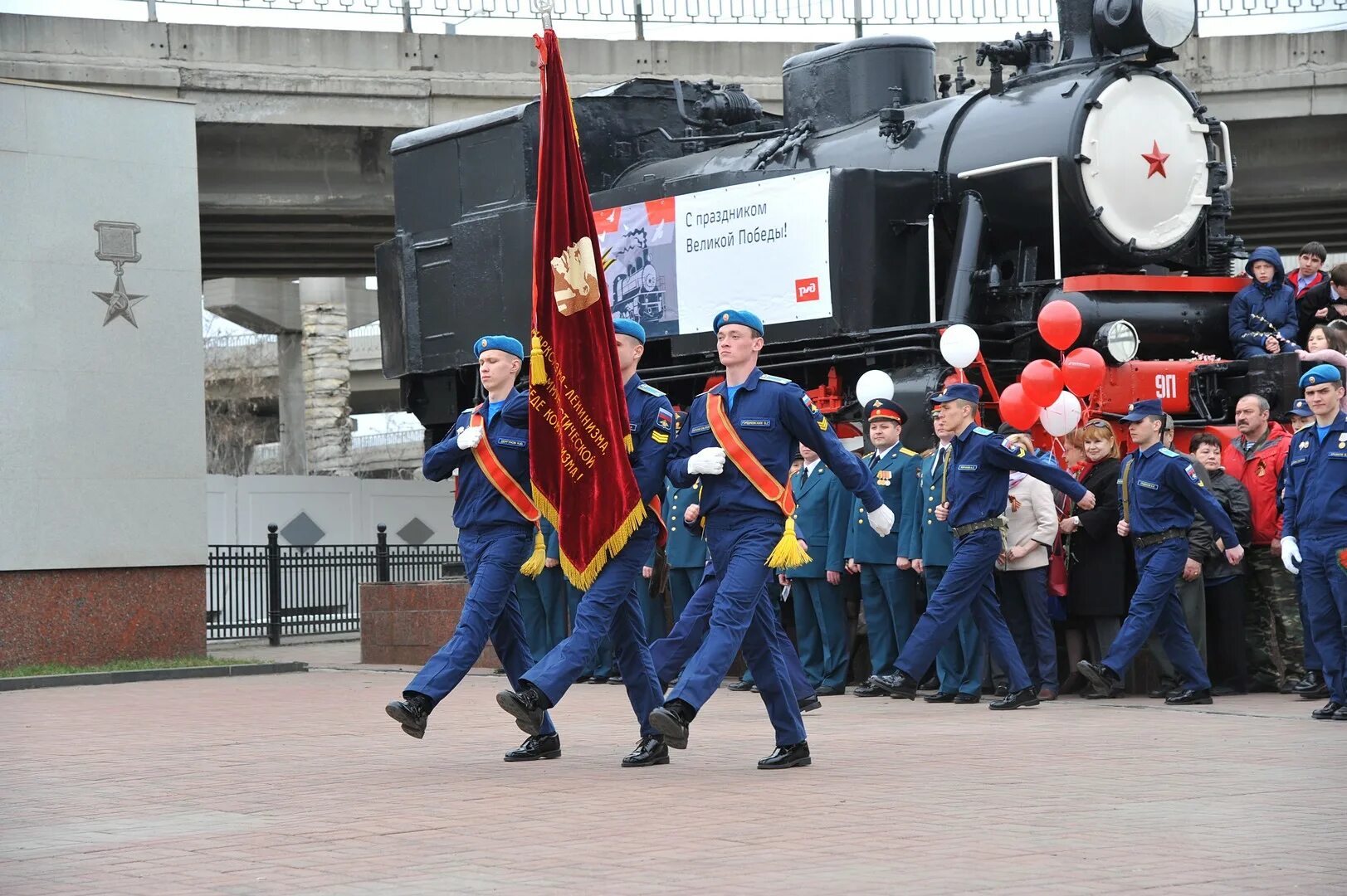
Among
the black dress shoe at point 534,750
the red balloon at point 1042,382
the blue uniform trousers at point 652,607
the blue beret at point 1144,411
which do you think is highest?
the red balloon at point 1042,382

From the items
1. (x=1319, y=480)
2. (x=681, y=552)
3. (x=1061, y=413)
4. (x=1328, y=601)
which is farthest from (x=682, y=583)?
(x=1319, y=480)

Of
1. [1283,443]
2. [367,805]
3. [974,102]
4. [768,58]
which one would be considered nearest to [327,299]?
[768,58]

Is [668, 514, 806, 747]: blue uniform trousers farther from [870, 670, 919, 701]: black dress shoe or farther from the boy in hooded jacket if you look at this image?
the boy in hooded jacket

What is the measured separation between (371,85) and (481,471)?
15062 mm

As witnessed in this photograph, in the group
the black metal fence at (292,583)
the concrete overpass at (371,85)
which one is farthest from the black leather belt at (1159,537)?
the concrete overpass at (371,85)

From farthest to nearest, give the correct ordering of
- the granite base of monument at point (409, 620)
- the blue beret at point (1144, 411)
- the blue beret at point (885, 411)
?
1. the granite base of monument at point (409, 620)
2. the blue beret at point (885, 411)
3. the blue beret at point (1144, 411)

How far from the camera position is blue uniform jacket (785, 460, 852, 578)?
12570 millimetres

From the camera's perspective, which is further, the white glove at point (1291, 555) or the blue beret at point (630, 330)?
the white glove at point (1291, 555)

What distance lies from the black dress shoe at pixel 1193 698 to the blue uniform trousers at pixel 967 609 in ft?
2.82

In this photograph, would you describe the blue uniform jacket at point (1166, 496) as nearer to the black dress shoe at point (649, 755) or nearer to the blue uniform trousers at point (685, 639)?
the blue uniform trousers at point (685, 639)

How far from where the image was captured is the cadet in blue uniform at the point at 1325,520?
9828mm

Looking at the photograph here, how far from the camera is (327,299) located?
41688mm

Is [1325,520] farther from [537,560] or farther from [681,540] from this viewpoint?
[681,540]

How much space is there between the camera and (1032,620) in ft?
38.1
